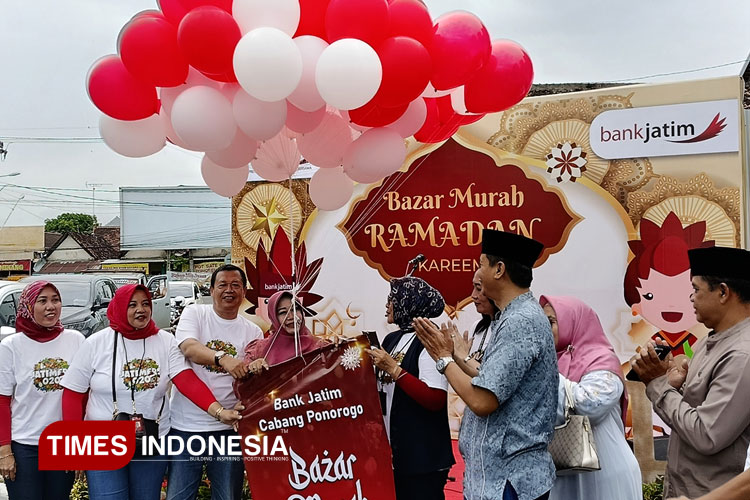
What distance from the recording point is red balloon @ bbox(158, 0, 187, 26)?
2896 mm

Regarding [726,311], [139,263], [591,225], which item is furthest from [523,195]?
[139,263]

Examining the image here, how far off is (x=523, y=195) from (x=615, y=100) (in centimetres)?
100

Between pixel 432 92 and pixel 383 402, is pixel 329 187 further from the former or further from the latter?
pixel 383 402

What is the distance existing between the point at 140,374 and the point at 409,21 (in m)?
2.21

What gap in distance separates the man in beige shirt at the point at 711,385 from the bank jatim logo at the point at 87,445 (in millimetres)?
2480

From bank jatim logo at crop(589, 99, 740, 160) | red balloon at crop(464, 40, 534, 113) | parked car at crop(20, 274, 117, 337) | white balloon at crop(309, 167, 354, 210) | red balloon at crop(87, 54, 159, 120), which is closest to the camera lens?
red balloon at crop(87, 54, 159, 120)

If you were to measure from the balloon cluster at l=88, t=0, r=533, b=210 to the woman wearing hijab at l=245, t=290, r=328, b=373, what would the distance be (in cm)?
A: 78

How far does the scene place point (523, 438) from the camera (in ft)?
8.14

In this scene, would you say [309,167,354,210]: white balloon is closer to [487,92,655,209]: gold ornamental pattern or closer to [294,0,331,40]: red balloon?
[294,0,331,40]: red balloon

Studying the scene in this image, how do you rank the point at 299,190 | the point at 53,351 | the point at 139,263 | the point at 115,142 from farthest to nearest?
the point at 139,263 < the point at 299,190 < the point at 53,351 < the point at 115,142

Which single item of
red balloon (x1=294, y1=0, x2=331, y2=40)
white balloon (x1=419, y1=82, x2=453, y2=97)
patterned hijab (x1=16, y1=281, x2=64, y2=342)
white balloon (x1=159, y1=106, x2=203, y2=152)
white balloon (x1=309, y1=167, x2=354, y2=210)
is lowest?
patterned hijab (x1=16, y1=281, x2=64, y2=342)

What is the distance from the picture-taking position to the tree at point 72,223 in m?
55.4

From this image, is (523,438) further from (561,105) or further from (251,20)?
(561,105)

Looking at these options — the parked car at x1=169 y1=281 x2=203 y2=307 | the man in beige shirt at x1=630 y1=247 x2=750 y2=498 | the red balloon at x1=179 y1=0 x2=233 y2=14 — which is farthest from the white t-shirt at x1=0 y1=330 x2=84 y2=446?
the parked car at x1=169 y1=281 x2=203 y2=307
